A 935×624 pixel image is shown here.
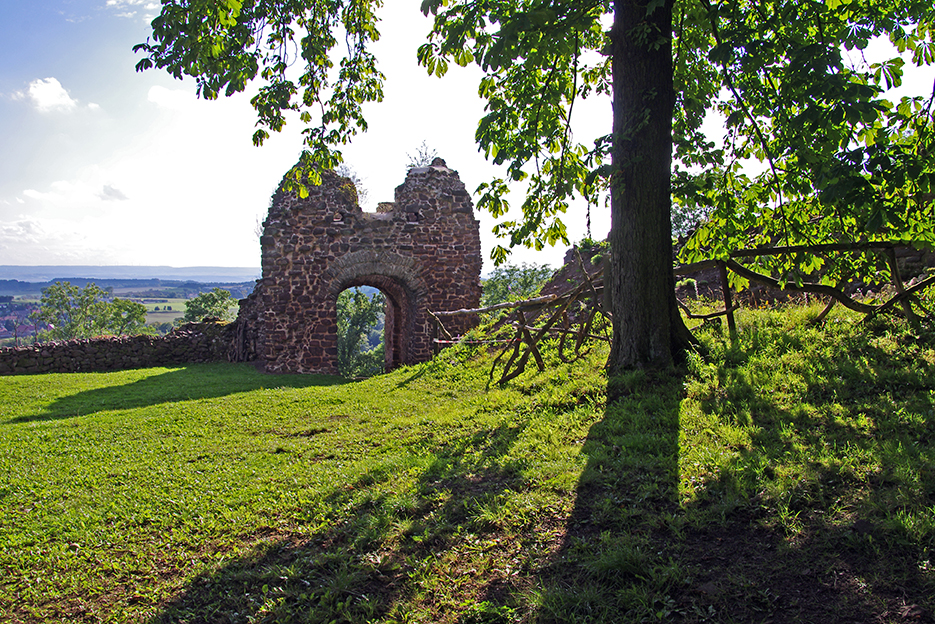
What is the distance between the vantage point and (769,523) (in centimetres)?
306

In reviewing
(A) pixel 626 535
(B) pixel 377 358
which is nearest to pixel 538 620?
A: (A) pixel 626 535

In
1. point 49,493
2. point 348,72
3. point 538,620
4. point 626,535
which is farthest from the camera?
point 348,72

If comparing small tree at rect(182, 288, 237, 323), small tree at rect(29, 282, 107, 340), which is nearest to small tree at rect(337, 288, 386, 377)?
small tree at rect(182, 288, 237, 323)

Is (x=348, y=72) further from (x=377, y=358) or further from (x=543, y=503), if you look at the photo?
(x=377, y=358)

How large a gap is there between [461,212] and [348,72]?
300 inches

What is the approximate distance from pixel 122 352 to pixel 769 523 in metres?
17.8

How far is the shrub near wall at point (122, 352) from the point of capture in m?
15.0

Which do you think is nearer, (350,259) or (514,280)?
(350,259)

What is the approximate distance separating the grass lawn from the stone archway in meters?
8.25

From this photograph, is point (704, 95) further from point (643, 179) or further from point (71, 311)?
point (71, 311)

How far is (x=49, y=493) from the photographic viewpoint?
5.09 meters

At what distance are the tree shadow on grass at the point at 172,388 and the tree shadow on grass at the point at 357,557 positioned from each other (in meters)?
6.97

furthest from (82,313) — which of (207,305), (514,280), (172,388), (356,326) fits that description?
(172,388)

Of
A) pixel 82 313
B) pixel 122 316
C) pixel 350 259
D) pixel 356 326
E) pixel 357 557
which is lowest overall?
pixel 356 326
